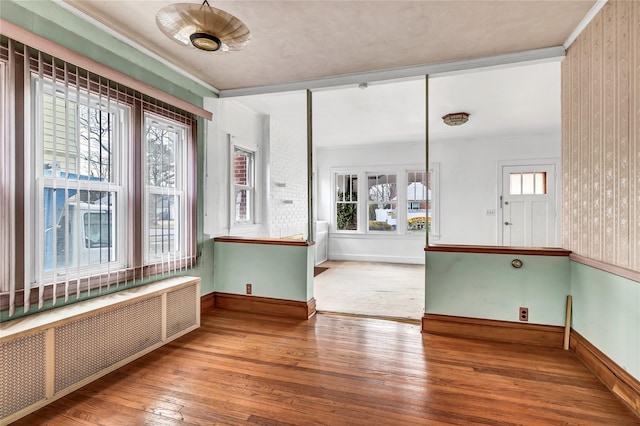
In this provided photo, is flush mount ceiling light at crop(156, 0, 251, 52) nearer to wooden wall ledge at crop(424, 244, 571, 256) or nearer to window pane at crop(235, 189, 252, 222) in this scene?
wooden wall ledge at crop(424, 244, 571, 256)

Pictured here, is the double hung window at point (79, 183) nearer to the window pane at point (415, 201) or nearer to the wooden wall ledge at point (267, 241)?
the wooden wall ledge at point (267, 241)

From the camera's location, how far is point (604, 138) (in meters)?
Result: 2.13

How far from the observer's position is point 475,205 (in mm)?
6449

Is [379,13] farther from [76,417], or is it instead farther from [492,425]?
[76,417]

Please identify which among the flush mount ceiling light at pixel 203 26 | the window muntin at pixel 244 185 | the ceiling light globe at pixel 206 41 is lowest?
the window muntin at pixel 244 185

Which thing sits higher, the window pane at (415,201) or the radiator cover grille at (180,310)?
the window pane at (415,201)

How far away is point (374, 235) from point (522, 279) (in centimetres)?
429

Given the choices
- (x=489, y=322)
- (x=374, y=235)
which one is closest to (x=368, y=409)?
(x=489, y=322)

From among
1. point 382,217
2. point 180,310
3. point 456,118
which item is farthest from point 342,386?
point 382,217

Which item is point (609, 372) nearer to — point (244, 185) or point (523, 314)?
point (523, 314)

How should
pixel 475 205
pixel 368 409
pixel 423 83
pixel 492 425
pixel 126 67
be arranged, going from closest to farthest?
pixel 492 425 → pixel 368 409 → pixel 126 67 → pixel 423 83 → pixel 475 205

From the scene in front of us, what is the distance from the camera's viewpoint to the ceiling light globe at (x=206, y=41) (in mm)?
1784

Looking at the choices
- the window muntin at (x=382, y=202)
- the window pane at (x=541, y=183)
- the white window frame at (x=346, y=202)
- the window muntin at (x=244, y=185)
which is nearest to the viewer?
the window muntin at (x=244, y=185)

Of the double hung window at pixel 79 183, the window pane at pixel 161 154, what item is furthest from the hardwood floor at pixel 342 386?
the window pane at pixel 161 154
